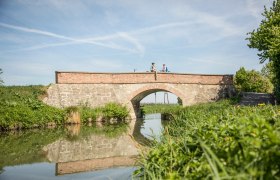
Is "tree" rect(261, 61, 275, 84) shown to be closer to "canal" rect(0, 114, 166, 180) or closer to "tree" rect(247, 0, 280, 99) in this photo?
"tree" rect(247, 0, 280, 99)

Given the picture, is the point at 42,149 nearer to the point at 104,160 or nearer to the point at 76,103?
the point at 104,160

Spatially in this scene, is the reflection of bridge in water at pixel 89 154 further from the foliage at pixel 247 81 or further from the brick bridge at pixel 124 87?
the foliage at pixel 247 81

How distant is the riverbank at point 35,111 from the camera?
17781 mm

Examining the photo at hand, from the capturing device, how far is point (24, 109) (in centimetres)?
1895

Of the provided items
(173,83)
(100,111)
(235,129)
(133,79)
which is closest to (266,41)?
(173,83)

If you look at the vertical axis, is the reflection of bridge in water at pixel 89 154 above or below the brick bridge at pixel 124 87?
below

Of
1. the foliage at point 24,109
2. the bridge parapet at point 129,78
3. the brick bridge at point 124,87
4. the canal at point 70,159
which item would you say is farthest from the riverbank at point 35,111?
the canal at point 70,159

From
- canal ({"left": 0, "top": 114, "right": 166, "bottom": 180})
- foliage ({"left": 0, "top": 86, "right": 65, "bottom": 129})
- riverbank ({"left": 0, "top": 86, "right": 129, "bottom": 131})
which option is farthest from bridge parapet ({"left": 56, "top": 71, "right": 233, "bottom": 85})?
canal ({"left": 0, "top": 114, "right": 166, "bottom": 180})

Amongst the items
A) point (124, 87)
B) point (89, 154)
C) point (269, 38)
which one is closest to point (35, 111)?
point (124, 87)

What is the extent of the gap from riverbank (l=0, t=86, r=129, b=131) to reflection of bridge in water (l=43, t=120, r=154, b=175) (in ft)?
22.2

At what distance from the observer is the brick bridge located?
24203 mm

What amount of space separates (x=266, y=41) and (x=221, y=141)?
1731 cm

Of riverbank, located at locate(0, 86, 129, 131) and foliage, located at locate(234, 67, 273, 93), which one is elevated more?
foliage, located at locate(234, 67, 273, 93)

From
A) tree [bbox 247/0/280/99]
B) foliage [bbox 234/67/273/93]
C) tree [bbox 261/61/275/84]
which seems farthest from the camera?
foliage [bbox 234/67/273/93]
